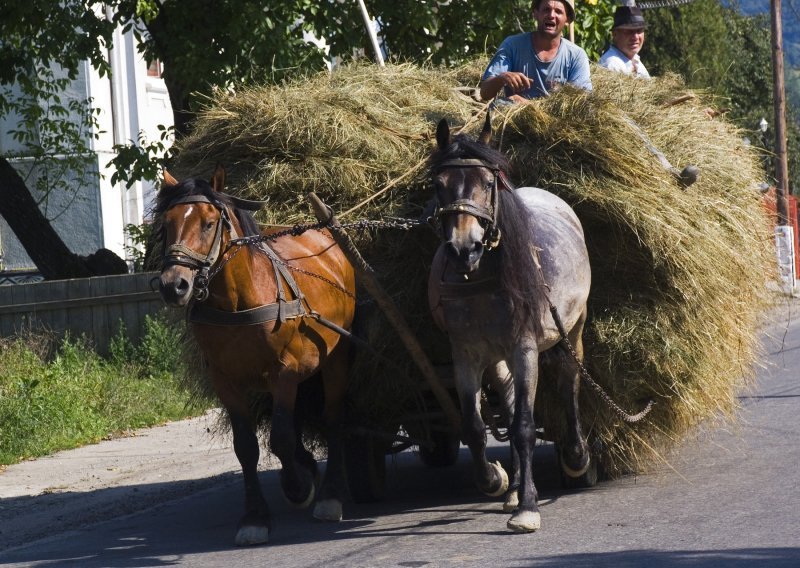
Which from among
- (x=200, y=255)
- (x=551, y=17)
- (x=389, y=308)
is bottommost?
(x=389, y=308)

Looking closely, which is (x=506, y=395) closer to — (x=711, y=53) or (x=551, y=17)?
(x=551, y=17)

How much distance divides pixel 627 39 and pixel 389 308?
4714 mm

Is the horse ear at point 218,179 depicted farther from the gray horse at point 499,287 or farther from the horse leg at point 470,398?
the horse leg at point 470,398

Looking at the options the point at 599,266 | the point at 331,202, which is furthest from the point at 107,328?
the point at 599,266

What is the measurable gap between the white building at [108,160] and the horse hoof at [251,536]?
52.8 feet

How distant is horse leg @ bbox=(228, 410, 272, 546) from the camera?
6047 millimetres

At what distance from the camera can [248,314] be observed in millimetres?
5918

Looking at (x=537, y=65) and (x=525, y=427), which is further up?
(x=537, y=65)

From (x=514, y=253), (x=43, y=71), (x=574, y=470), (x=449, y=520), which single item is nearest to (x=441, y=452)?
(x=574, y=470)

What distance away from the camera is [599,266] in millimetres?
6828

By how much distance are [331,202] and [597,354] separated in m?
1.77

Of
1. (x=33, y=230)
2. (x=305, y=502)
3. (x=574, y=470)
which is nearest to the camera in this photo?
(x=305, y=502)

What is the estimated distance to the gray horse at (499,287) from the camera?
5625 millimetres

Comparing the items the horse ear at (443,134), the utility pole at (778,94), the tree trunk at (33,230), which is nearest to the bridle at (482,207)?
the horse ear at (443,134)
